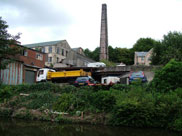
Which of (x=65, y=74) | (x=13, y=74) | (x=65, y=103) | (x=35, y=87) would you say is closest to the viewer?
(x=65, y=103)

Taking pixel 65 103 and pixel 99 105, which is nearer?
pixel 99 105

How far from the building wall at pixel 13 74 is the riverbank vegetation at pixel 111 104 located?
4867 mm

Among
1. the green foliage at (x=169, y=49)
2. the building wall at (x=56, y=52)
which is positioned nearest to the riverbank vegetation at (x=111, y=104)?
the green foliage at (x=169, y=49)

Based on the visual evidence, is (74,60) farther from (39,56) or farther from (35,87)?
(35,87)

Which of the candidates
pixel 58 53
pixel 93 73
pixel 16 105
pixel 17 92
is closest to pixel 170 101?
pixel 16 105

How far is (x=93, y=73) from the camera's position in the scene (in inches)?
1222

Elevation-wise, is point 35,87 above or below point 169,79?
below

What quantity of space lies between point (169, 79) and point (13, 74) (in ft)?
62.9

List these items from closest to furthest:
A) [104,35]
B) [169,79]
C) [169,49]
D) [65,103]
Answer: [169,79], [65,103], [169,49], [104,35]

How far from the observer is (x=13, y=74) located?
85.4 ft

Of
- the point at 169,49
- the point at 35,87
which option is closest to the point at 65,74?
the point at 35,87

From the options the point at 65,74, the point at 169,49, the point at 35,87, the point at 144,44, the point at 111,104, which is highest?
the point at 144,44

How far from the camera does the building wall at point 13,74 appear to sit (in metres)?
24.5

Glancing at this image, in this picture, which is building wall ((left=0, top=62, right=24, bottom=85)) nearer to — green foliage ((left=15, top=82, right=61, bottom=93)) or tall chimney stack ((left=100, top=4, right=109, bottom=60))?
green foliage ((left=15, top=82, right=61, bottom=93))
